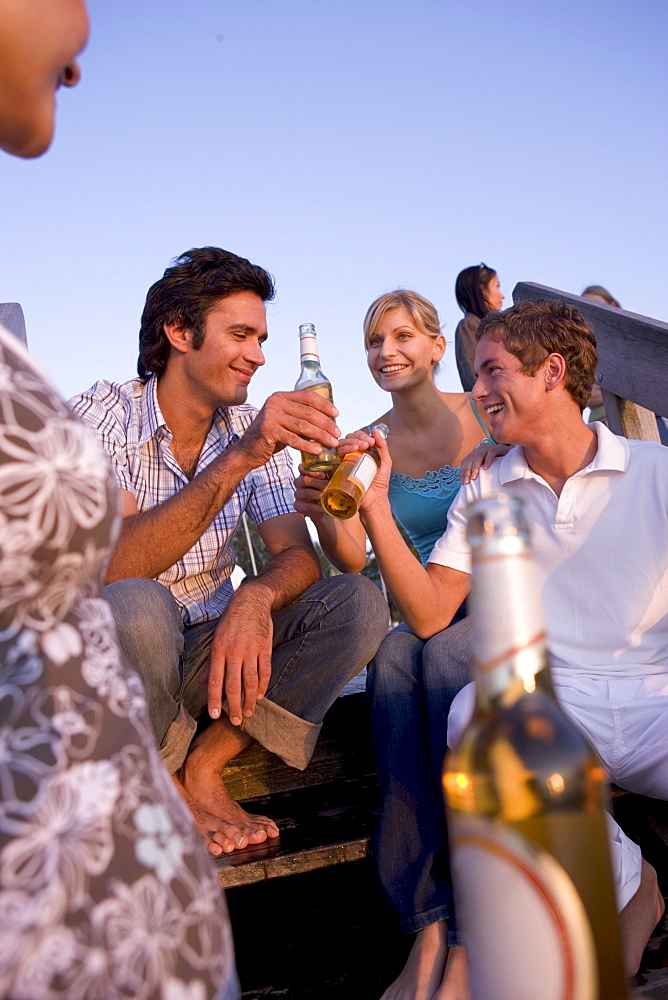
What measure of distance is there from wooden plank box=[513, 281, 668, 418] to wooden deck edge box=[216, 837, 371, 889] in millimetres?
1404

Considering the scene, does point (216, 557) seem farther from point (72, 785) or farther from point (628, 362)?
point (72, 785)

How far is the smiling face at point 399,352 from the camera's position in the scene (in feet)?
9.58

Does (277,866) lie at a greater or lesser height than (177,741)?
lesser

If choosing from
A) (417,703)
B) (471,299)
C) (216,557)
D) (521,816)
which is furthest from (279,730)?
(471,299)

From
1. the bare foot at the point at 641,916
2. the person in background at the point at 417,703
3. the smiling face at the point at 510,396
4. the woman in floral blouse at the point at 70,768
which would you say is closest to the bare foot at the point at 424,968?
the person in background at the point at 417,703

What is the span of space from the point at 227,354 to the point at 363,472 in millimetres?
846

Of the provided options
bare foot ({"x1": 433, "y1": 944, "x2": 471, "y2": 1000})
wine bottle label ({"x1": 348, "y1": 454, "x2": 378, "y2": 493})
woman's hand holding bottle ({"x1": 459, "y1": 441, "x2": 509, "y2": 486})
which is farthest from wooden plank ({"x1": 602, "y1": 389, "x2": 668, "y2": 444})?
bare foot ({"x1": 433, "y1": 944, "x2": 471, "y2": 1000})

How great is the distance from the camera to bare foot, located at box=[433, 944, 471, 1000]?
4.71ft

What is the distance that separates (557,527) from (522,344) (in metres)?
0.48

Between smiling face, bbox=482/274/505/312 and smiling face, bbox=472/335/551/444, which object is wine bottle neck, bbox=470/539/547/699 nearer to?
smiling face, bbox=472/335/551/444

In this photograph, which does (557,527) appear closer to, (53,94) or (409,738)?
(409,738)

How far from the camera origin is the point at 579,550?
5.99ft

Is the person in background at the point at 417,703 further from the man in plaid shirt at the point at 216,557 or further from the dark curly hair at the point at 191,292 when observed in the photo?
the dark curly hair at the point at 191,292

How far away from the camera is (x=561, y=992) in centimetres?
48
